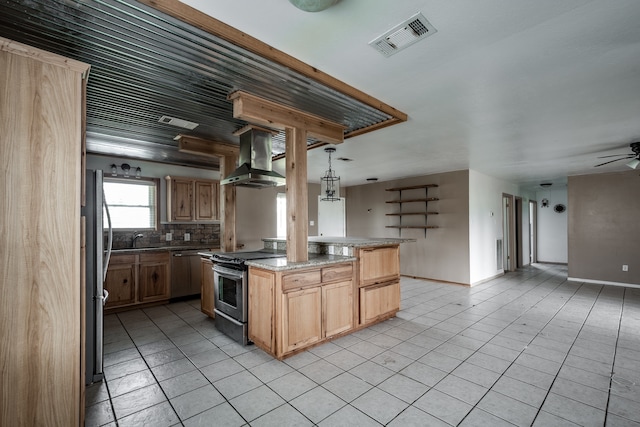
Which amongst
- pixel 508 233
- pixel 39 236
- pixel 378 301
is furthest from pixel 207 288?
pixel 508 233

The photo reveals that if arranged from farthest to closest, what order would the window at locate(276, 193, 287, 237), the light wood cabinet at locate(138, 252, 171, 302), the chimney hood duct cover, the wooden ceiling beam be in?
the window at locate(276, 193, 287, 237), the light wood cabinet at locate(138, 252, 171, 302), the chimney hood duct cover, the wooden ceiling beam

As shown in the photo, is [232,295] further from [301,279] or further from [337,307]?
[337,307]

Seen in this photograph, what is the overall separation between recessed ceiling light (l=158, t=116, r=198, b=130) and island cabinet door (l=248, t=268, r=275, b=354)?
1862 millimetres

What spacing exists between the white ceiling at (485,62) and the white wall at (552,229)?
584cm

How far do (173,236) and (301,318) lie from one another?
139 inches

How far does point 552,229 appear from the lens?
9.13 m

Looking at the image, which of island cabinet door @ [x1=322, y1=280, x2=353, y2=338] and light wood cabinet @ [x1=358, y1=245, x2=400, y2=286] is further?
light wood cabinet @ [x1=358, y1=245, x2=400, y2=286]

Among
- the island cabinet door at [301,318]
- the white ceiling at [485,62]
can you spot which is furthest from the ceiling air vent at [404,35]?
the island cabinet door at [301,318]

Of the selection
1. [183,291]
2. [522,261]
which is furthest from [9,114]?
[522,261]

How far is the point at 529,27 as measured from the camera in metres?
1.71

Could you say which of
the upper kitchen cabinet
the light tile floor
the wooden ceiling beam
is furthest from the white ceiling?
the upper kitchen cabinet

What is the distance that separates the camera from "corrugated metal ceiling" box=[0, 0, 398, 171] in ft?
5.44

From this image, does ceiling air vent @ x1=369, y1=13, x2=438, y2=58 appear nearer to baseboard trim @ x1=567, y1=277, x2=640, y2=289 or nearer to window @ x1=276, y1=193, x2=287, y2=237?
window @ x1=276, y1=193, x2=287, y2=237

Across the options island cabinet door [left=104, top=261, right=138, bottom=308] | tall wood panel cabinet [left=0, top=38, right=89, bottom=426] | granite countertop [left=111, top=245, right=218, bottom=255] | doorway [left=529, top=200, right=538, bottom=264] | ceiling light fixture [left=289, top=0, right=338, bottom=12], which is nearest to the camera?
tall wood panel cabinet [left=0, top=38, right=89, bottom=426]
